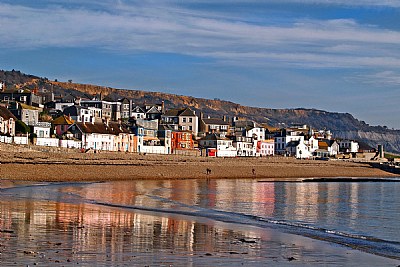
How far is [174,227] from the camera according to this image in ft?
66.6

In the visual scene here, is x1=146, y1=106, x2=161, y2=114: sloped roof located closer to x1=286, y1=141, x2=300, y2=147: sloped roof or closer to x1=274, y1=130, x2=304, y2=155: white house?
x1=274, y1=130, x2=304, y2=155: white house

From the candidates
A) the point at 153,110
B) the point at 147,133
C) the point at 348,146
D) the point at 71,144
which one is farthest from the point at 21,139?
the point at 348,146

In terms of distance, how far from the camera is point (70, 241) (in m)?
15.6

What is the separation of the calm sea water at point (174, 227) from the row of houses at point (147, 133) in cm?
4029

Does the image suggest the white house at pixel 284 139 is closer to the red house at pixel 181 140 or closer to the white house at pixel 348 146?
the white house at pixel 348 146

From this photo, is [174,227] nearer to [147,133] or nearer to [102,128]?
[102,128]

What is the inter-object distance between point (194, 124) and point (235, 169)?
3756cm

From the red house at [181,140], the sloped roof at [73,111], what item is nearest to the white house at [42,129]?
the sloped roof at [73,111]

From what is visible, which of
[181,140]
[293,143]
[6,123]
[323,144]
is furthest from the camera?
[323,144]

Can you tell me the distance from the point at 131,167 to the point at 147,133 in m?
31.5

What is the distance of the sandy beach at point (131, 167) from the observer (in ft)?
168

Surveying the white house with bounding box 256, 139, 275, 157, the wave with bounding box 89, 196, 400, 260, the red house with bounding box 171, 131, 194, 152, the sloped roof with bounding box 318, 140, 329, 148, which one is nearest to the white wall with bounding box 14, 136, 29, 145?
the red house with bounding box 171, 131, 194, 152

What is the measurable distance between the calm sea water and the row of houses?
40.3 m

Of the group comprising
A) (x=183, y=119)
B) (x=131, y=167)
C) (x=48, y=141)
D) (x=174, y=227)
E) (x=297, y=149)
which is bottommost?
(x=174, y=227)
